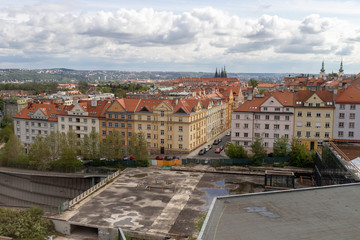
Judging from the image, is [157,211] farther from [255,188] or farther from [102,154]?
[102,154]

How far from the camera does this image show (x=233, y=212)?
2359cm

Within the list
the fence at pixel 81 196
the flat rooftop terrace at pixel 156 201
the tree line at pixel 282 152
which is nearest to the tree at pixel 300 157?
the tree line at pixel 282 152

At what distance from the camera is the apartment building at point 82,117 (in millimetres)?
76562

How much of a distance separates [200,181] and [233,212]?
30.5 metres

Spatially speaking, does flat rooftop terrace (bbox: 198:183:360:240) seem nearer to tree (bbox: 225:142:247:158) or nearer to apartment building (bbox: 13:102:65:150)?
tree (bbox: 225:142:247:158)

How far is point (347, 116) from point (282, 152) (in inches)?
554

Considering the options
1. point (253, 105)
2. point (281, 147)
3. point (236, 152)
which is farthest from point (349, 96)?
point (236, 152)

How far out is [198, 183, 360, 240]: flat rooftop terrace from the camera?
66.4 ft

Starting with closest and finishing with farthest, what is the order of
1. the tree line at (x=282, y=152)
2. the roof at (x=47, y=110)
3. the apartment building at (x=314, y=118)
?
1. the tree line at (x=282, y=152)
2. the apartment building at (x=314, y=118)
3. the roof at (x=47, y=110)

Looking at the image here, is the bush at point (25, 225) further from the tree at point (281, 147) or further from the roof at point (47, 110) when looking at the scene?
the roof at point (47, 110)

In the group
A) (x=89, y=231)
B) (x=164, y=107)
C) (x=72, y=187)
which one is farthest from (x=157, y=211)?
(x=164, y=107)

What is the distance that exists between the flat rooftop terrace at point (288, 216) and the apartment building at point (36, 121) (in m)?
63.8

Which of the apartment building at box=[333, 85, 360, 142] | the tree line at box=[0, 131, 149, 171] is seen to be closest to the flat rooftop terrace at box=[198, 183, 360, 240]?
the tree line at box=[0, 131, 149, 171]

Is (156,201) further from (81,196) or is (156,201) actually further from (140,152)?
(140,152)
